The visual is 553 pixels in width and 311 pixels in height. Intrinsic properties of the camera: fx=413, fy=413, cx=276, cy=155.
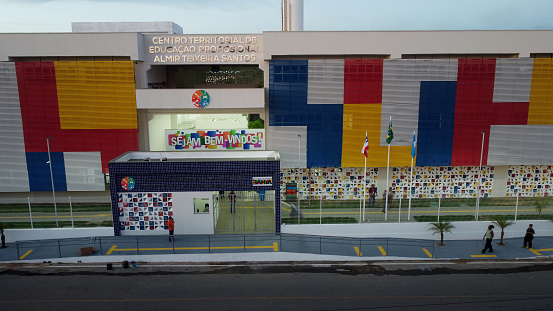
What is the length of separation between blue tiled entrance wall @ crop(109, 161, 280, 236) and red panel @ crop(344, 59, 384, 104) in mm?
9244

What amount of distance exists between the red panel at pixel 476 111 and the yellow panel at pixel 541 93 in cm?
58

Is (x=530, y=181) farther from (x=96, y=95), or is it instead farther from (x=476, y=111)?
(x=96, y=95)

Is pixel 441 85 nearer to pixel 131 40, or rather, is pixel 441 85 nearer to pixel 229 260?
pixel 229 260

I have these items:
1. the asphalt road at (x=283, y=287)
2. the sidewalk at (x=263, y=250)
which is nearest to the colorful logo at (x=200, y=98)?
the sidewalk at (x=263, y=250)

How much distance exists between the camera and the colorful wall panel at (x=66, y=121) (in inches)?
1027

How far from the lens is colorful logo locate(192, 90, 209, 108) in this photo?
2623cm

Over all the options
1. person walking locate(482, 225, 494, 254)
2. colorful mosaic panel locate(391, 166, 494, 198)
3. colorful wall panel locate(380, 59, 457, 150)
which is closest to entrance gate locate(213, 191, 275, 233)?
person walking locate(482, 225, 494, 254)

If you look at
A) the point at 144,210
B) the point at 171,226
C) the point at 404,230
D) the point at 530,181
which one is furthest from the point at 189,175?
the point at 530,181

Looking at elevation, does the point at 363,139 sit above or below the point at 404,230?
above

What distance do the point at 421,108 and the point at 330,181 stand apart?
763 cm

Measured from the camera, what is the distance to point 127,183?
20.1 metres

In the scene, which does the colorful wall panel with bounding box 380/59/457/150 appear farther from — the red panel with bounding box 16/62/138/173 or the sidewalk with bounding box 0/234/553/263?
the red panel with bounding box 16/62/138/173

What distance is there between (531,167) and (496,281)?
51.9 feet

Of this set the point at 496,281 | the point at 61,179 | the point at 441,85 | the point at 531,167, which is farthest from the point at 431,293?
the point at 61,179
